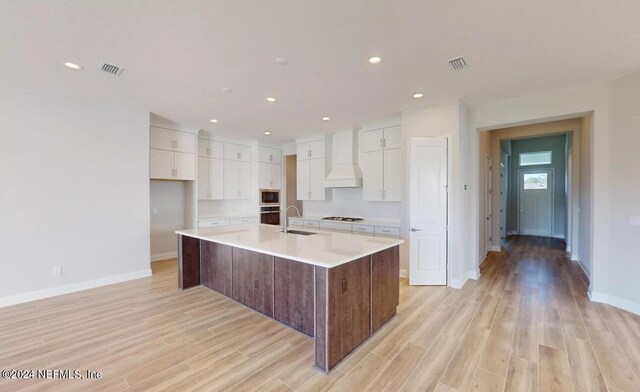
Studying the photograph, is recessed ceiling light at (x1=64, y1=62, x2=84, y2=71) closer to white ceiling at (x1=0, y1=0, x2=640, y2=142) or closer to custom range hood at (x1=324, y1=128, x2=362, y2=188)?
white ceiling at (x1=0, y1=0, x2=640, y2=142)

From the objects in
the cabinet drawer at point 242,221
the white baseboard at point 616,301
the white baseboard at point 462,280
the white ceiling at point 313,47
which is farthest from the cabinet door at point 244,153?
the white baseboard at point 616,301

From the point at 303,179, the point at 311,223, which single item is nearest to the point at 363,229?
the point at 311,223

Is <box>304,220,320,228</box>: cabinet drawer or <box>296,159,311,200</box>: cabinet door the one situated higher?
<box>296,159,311,200</box>: cabinet door

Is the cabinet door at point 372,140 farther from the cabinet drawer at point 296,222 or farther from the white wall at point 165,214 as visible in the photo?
the white wall at point 165,214

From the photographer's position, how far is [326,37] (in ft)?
7.55

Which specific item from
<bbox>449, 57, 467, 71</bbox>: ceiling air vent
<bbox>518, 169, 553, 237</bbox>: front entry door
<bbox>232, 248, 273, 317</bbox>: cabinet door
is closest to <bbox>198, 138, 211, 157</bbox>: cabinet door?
<bbox>232, 248, 273, 317</bbox>: cabinet door

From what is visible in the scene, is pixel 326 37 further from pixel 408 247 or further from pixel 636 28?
pixel 408 247

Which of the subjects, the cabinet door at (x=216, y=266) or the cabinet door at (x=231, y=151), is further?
the cabinet door at (x=231, y=151)

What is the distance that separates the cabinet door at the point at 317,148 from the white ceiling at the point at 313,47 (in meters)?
2.17

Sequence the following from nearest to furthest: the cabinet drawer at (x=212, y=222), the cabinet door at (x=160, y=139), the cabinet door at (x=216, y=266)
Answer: the cabinet door at (x=216, y=266), the cabinet door at (x=160, y=139), the cabinet drawer at (x=212, y=222)

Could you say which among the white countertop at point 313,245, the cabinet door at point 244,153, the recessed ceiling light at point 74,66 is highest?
the recessed ceiling light at point 74,66

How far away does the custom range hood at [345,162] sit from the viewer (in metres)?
5.48

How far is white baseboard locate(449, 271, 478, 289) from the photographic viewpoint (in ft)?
13.1

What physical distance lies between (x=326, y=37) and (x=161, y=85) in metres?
2.27
